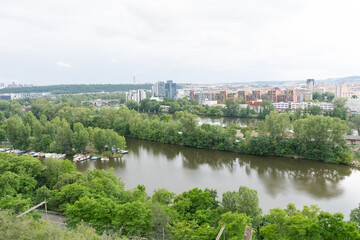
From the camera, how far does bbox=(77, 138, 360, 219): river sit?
24.8 ft

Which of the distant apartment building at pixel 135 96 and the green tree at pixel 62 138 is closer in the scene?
the green tree at pixel 62 138

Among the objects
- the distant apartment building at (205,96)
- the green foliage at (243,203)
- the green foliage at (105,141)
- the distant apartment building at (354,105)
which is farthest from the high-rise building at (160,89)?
the green foliage at (243,203)

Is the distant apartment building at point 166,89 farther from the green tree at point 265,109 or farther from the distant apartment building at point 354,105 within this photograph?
the distant apartment building at point 354,105

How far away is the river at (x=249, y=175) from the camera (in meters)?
7.55

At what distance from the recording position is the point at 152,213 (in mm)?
4805

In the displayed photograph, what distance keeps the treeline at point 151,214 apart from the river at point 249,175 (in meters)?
1.94

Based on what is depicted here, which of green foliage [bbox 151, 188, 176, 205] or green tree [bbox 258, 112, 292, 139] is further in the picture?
green tree [bbox 258, 112, 292, 139]

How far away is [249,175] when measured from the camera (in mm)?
9414

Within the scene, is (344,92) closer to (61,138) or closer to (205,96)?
(205,96)

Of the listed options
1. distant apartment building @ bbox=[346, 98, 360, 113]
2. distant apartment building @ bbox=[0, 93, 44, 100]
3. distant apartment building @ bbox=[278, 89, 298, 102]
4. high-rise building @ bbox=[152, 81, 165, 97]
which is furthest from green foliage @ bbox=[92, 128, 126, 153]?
distant apartment building @ bbox=[0, 93, 44, 100]

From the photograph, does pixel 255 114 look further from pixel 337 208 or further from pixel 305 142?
pixel 337 208

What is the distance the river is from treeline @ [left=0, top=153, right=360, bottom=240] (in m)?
1.94

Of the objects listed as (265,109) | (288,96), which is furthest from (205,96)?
(265,109)

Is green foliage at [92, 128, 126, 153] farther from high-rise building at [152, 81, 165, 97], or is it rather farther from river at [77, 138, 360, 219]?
high-rise building at [152, 81, 165, 97]
